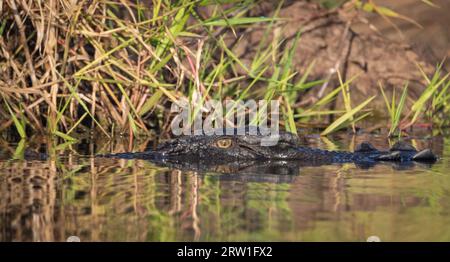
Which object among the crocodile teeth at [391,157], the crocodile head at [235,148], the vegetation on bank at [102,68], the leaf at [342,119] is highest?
the vegetation on bank at [102,68]

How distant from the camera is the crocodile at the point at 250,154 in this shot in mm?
5035

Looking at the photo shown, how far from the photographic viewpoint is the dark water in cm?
323

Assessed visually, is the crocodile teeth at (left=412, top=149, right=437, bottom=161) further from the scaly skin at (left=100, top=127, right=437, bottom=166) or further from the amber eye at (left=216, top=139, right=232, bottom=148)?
the amber eye at (left=216, top=139, right=232, bottom=148)

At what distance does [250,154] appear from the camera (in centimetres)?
506

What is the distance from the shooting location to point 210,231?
323 centimetres

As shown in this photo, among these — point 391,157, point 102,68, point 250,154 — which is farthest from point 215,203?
point 102,68

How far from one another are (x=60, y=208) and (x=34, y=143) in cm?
226

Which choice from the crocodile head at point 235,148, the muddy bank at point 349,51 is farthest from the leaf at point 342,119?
the muddy bank at point 349,51

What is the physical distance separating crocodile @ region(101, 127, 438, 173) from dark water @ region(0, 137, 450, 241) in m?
0.16

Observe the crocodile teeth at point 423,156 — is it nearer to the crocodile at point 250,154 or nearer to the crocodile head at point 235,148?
the crocodile at point 250,154

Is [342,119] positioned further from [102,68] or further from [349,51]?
[349,51]

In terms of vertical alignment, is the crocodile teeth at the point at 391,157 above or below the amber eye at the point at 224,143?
below

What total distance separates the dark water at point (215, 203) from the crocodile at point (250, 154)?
0.54ft
